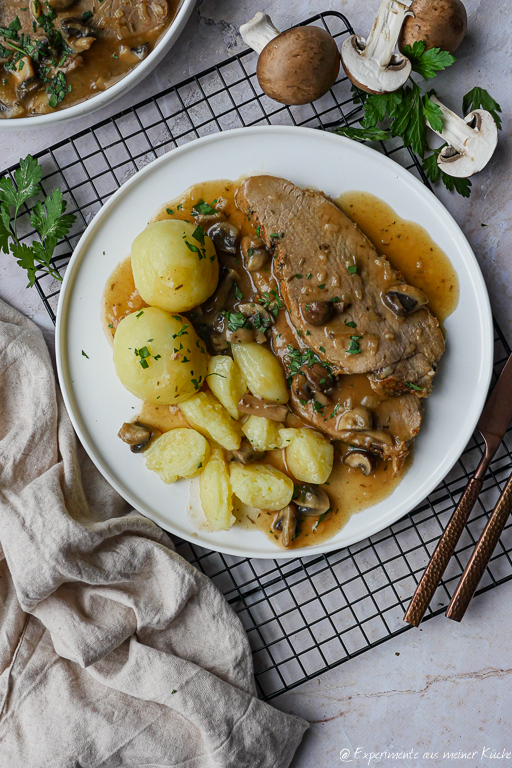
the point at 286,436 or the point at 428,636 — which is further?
the point at 428,636

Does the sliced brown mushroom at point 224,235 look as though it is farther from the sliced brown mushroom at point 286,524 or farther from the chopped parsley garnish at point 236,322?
the sliced brown mushroom at point 286,524

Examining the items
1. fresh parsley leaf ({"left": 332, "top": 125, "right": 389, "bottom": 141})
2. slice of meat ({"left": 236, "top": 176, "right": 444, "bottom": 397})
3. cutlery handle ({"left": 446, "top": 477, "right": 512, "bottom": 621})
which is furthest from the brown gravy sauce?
cutlery handle ({"left": 446, "top": 477, "right": 512, "bottom": 621})

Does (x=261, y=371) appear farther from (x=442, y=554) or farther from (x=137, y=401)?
(x=442, y=554)

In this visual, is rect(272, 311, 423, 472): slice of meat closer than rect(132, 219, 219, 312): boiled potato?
No

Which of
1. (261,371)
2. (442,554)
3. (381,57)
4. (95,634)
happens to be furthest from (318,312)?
(95,634)

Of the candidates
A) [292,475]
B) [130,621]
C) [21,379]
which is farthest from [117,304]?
[130,621]

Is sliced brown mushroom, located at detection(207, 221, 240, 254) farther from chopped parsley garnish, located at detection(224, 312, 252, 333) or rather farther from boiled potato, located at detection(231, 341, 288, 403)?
boiled potato, located at detection(231, 341, 288, 403)
